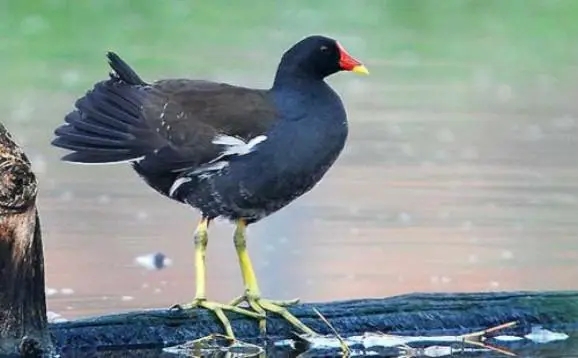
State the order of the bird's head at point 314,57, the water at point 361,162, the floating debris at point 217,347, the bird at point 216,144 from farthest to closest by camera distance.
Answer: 1. the water at point 361,162
2. the bird's head at point 314,57
3. the bird at point 216,144
4. the floating debris at point 217,347

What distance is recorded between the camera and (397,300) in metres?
6.75

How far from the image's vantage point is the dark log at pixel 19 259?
231 inches

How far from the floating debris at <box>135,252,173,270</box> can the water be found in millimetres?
56

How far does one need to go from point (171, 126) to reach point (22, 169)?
0.91 meters

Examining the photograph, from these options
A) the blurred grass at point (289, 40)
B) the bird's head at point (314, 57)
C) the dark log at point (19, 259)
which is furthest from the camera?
→ the blurred grass at point (289, 40)

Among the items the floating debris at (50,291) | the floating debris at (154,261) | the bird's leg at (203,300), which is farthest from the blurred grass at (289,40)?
the bird's leg at (203,300)

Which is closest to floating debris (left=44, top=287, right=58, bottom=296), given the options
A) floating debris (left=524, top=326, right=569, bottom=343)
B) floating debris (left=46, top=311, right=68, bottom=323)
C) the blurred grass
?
floating debris (left=46, top=311, right=68, bottom=323)

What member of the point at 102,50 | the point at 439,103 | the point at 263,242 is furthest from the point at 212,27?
the point at 263,242

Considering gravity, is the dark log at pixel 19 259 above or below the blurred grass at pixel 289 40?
below

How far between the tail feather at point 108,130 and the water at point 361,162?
1.29 metres

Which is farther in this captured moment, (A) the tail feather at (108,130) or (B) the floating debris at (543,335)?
(B) the floating debris at (543,335)

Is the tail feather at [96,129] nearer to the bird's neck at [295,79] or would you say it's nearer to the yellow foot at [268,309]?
the bird's neck at [295,79]

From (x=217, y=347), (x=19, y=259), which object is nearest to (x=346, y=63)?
(x=217, y=347)

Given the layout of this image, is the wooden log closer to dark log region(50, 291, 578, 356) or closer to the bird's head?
dark log region(50, 291, 578, 356)
